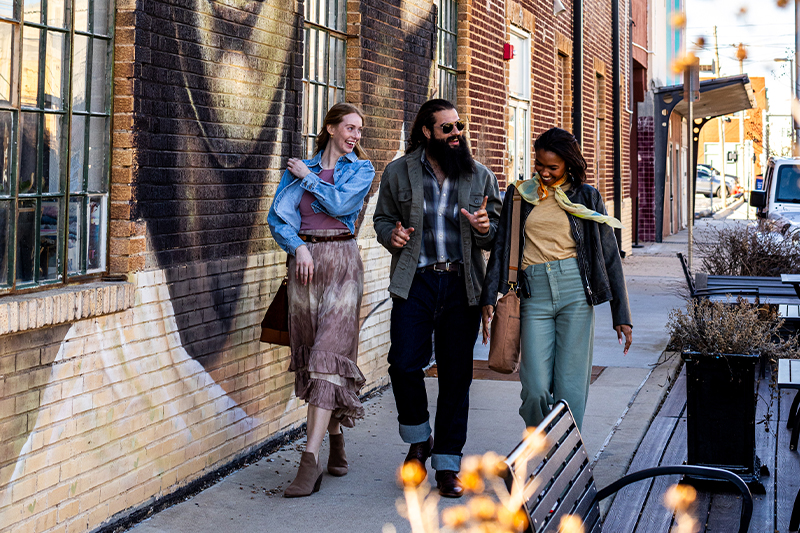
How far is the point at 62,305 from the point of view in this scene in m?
4.02

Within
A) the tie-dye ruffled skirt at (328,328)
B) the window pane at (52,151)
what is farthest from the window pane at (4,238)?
the tie-dye ruffled skirt at (328,328)

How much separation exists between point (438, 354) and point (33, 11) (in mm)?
2557

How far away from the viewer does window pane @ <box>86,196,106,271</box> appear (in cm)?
452

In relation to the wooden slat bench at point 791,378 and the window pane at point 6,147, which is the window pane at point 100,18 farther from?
the wooden slat bench at point 791,378

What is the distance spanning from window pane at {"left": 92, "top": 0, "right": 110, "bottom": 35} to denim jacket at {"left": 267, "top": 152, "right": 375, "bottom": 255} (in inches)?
46.9

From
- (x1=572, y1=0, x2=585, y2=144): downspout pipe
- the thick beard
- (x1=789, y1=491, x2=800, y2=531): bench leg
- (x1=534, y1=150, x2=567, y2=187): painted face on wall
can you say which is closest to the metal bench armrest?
(x1=789, y1=491, x2=800, y2=531): bench leg

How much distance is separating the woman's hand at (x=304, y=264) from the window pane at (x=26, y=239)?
1.36 m

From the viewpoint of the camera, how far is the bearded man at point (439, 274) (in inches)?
201

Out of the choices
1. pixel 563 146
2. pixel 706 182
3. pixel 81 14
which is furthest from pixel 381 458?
pixel 706 182

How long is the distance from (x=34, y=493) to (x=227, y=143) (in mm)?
2209

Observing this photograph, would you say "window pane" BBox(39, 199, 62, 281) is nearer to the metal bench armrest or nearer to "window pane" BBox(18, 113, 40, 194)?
"window pane" BBox(18, 113, 40, 194)

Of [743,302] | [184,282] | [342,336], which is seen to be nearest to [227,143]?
[184,282]

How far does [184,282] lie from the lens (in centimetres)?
502

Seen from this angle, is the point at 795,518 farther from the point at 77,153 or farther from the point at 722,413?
the point at 77,153
